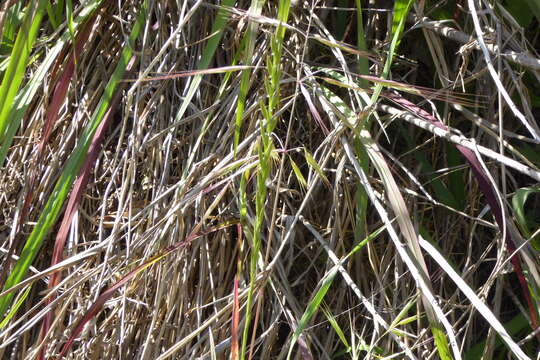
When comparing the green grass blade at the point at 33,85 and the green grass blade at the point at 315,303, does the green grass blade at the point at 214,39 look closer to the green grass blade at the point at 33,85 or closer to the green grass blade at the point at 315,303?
the green grass blade at the point at 33,85

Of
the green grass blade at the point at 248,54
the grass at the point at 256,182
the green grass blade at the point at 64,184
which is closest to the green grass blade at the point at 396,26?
the grass at the point at 256,182

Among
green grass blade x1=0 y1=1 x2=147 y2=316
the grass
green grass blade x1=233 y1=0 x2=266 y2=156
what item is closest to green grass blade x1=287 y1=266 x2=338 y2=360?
the grass

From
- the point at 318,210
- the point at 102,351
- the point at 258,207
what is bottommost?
the point at 102,351

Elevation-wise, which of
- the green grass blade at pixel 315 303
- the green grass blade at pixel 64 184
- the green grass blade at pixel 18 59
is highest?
the green grass blade at pixel 18 59

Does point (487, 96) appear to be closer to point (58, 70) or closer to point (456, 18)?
point (456, 18)

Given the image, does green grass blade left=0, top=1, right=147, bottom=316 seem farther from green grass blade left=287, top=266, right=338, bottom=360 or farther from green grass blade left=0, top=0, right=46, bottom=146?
green grass blade left=287, top=266, right=338, bottom=360

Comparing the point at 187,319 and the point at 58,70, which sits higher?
the point at 58,70

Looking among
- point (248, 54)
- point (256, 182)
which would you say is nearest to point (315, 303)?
point (256, 182)

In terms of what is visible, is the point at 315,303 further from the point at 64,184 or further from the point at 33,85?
the point at 33,85

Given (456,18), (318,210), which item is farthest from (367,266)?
(456,18)
